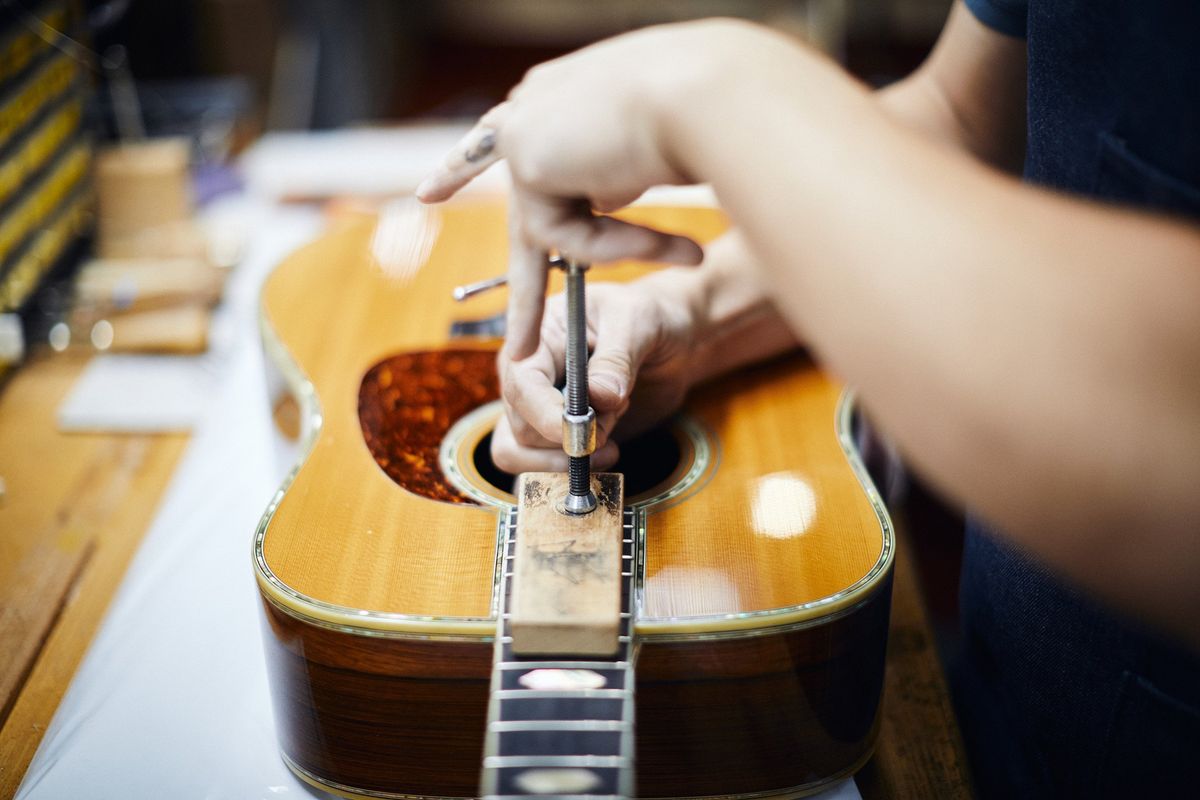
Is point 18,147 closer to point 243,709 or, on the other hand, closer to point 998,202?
point 243,709

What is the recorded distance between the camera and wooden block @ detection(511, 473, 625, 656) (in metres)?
0.59

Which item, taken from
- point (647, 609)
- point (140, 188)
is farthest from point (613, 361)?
point (140, 188)

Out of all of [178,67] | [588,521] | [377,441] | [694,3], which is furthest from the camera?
[694,3]

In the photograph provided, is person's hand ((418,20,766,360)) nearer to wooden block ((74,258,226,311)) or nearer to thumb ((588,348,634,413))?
thumb ((588,348,634,413))

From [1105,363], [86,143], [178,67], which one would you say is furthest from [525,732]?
[178,67]

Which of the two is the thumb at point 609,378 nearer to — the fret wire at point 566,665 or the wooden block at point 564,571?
the wooden block at point 564,571

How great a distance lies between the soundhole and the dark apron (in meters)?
0.26

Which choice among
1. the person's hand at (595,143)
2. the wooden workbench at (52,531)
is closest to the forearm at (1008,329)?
the person's hand at (595,143)

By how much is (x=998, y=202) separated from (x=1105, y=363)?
0.08 metres

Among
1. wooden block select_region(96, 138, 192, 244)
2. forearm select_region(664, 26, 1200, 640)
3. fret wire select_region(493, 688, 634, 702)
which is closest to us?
forearm select_region(664, 26, 1200, 640)

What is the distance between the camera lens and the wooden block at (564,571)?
59 cm

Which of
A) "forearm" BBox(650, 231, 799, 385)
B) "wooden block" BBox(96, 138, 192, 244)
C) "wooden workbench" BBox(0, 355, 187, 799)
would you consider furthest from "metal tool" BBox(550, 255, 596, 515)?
"wooden block" BBox(96, 138, 192, 244)

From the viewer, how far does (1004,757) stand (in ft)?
2.42

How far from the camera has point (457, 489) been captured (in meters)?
0.81
